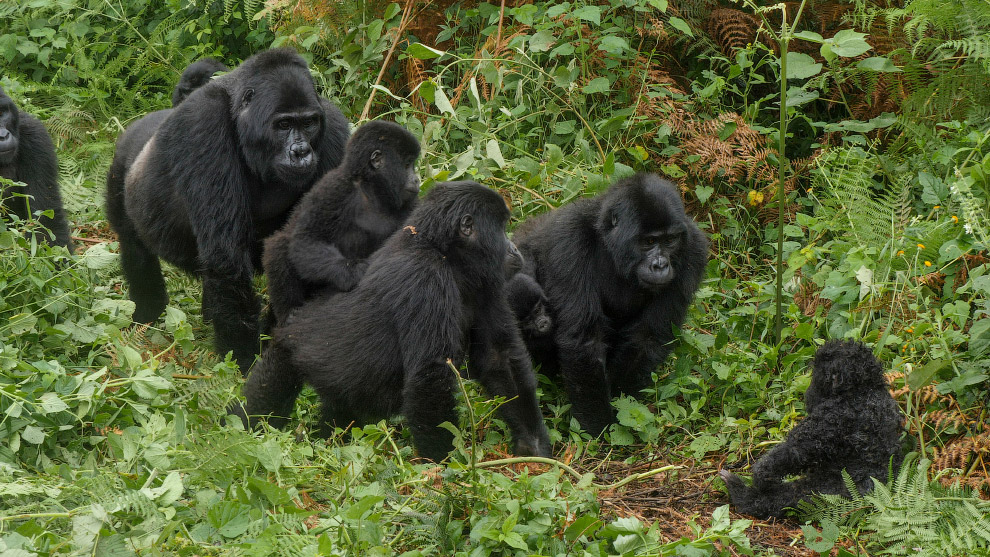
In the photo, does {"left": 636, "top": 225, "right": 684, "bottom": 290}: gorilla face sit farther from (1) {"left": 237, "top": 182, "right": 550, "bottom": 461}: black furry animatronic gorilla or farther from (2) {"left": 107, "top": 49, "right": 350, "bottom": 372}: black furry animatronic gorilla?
(2) {"left": 107, "top": 49, "right": 350, "bottom": 372}: black furry animatronic gorilla

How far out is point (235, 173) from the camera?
5133 mm

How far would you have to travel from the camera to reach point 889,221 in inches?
212

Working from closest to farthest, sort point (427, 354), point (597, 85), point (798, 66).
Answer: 1. point (427, 354)
2. point (798, 66)
3. point (597, 85)

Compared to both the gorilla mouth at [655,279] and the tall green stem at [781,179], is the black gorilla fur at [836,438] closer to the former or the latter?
the tall green stem at [781,179]

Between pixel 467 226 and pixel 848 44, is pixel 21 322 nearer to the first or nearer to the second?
pixel 467 226

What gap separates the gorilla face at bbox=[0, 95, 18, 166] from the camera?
5.63m

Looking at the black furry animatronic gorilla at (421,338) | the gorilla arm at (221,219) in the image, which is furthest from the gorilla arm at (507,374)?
the gorilla arm at (221,219)

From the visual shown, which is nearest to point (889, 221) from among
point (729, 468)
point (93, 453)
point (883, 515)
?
point (729, 468)

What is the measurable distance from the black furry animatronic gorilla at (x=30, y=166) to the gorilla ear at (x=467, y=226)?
2882 mm

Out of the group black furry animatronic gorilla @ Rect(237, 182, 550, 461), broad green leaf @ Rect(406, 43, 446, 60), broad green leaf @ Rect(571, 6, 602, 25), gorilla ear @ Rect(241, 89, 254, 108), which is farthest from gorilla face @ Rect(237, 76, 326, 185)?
broad green leaf @ Rect(571, 6, 602, 25)

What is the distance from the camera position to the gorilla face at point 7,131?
563 centimetres

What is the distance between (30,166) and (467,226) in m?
3.27

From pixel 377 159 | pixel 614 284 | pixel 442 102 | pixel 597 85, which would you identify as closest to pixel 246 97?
pixel 377 159

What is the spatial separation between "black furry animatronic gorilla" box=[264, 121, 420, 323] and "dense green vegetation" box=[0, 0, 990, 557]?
0.59 meters
